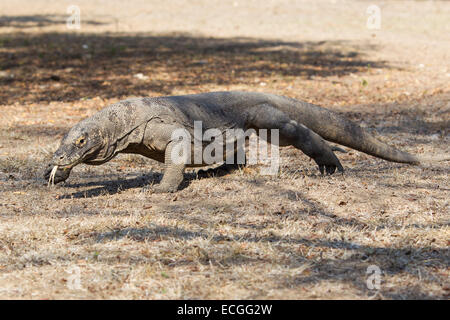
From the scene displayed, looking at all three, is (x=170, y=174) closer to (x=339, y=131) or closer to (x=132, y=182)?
(x=132, y=182)

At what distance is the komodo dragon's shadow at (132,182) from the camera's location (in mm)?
4965

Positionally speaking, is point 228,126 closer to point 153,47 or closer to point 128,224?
point 128,224

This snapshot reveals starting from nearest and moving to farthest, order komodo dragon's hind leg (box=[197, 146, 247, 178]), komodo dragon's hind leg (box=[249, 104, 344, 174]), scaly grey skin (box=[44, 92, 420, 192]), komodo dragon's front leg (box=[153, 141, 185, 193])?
scaly grey skin (box=[44, 92, 420, 192]) < komodo dragon's front leg (box=[153, 141, 185, 193]) < komodo dragon's hind leg (box=[249, 104, 344, 174]) < komodo dragon's hind leg (box=[197, 146, 247, 178])

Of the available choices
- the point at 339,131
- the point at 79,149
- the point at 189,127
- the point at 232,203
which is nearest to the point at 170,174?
the point at 189,127

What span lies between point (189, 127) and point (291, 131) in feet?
2.84

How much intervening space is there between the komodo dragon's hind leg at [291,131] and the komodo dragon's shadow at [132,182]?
589mm

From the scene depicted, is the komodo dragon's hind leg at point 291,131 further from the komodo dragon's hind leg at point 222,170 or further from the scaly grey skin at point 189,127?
the komodo dragon's hind leg at point 222,170

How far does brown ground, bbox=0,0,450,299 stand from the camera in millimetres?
3232

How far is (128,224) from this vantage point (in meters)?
4.03

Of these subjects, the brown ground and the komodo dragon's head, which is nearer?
the brown ground

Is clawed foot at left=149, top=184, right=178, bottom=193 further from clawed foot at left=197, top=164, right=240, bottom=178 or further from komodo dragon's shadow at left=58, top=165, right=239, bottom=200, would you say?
clawed foot at left=197, top=164, right=240, bottom=178

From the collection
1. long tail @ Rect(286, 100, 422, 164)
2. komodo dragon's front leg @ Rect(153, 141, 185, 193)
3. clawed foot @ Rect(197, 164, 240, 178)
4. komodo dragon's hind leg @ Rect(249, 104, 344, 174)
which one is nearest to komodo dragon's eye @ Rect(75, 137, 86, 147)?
komodo dragon's front leg @ Rect(153, 141, 185, 193)

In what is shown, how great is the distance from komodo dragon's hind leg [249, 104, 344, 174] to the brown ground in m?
0.24

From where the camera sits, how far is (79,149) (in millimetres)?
4488
